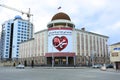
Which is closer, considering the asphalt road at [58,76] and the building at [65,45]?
the asphalt road at [58,76]

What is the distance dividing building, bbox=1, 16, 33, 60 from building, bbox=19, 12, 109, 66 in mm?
52576

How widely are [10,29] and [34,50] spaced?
223 feet

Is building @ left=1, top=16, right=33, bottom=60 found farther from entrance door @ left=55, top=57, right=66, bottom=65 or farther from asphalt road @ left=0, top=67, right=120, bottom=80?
asphalt road @ left=0, top=67, right=120, bottom=80

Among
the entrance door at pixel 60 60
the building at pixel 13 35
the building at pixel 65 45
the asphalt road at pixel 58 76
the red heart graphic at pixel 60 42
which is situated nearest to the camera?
the asphalt road at pixel 58 76

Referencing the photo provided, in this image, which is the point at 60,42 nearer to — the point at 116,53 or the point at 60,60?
the point at 60,60

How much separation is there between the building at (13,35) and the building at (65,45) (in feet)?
172

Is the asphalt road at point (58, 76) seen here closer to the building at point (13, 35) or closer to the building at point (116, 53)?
the building at point (116, 53)

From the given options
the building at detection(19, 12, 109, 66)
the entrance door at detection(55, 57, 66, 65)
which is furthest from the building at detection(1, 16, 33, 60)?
the entrance door at detection(55, 57, 66, 65)

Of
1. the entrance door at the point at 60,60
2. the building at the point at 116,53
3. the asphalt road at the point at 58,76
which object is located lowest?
the asphalt road at the point at 58,76

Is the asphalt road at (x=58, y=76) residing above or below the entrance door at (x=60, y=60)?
below

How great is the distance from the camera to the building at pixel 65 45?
3327 inches

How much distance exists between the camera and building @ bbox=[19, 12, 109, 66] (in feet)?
277

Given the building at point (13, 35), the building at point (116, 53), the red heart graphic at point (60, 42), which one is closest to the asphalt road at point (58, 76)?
the building at point (116, 53)

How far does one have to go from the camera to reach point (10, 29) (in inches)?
6447
